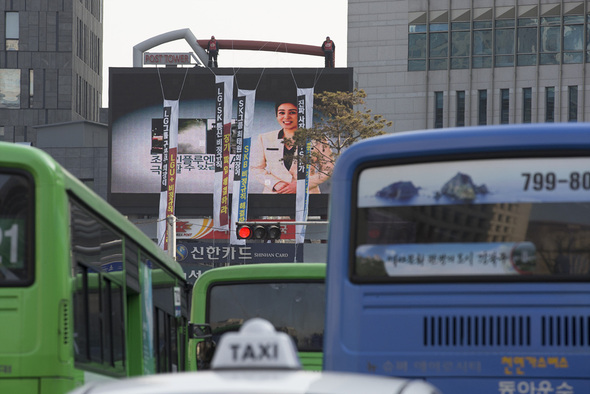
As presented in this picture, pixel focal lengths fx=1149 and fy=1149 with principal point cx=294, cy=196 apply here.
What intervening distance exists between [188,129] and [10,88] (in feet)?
91.4

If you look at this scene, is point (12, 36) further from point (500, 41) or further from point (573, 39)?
point (573, 39)

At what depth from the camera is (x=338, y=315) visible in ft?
20.9

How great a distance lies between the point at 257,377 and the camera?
3.26 meters

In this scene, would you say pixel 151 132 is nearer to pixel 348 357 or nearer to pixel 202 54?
pixel 202 54

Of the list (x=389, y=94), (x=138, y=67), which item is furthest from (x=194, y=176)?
(x=389, y=94)

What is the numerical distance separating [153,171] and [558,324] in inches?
2337

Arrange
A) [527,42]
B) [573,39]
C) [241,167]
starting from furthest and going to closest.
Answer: [527,42] < [573,39] < [241,167]

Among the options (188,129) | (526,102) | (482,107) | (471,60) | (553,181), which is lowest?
(553,181)

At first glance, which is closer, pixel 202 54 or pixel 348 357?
pixel 348 357

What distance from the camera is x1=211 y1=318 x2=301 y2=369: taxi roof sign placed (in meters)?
3.37

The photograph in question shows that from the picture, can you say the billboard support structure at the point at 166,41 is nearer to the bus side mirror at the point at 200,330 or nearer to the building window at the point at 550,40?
the building window at the point at 550,40

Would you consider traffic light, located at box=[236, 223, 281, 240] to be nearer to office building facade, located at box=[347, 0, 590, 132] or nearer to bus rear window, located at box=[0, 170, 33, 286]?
bus rear window, located at box=[0, 170, 33, 286]

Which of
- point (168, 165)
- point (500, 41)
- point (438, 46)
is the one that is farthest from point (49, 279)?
point (438, 46)

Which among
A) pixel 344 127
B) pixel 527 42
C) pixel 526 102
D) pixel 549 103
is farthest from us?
pixel 526 102
